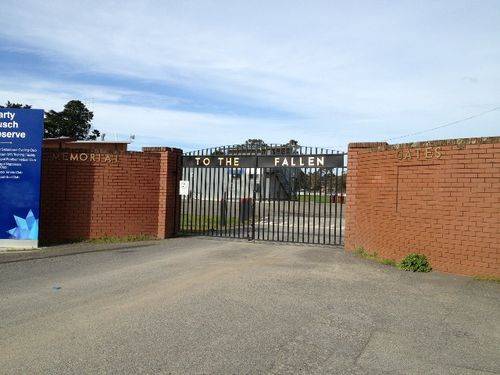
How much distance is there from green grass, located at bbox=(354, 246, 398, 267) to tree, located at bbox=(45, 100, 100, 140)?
57.7 meters

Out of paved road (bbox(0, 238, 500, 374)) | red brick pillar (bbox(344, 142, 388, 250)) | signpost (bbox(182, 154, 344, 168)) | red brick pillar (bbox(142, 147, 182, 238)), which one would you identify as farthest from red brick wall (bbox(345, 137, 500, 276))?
red brick pillar (bbox(142, 147, 182, 238))

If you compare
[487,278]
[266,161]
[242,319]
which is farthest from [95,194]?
[487,278]

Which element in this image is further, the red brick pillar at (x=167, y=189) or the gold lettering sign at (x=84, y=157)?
→ the red brick pillar at (x=167, y=189)

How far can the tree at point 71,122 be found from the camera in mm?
63062

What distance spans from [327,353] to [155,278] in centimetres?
410

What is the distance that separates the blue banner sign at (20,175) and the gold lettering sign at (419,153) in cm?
857

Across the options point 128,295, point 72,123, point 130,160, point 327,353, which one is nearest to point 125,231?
point 130,160

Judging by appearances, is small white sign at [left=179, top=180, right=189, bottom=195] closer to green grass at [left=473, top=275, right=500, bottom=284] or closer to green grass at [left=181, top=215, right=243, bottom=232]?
green grass at [left=181, top=215, right=243, bottom=232]

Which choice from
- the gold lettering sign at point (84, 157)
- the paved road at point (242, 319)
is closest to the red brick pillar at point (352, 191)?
the paved road at point (242, 319)

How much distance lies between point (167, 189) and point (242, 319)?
7869 millimetres

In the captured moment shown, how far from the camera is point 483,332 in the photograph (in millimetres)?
5371

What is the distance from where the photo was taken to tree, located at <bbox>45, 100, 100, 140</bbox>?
63.1 metres

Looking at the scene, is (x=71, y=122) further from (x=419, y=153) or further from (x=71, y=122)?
(x=419, y=153)

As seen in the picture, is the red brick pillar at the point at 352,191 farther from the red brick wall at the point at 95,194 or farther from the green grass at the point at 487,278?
the red brick wall at the point at 95,194
